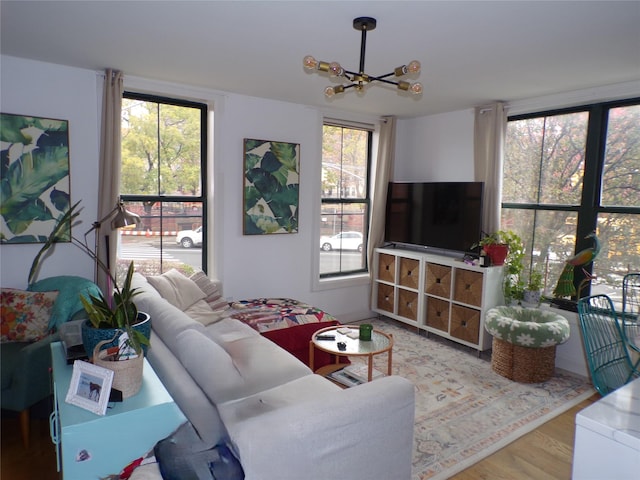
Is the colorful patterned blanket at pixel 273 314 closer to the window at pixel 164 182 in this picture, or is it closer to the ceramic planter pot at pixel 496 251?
the window at pixel 164 182

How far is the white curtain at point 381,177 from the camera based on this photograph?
16.6 ft

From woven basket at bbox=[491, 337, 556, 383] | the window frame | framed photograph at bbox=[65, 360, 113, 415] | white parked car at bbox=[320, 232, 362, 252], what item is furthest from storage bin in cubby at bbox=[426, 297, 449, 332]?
framed photograph at bbox=[65, 360, 113, 415]

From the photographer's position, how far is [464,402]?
3.24 metres

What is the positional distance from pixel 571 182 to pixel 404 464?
10.2 feet

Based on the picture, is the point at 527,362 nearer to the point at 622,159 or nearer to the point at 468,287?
the point at 468,287

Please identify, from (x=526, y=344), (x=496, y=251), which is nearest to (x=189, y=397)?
(x=526, y=344)

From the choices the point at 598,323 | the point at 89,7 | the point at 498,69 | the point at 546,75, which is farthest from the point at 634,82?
the point at 89,7

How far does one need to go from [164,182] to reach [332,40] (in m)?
2.08

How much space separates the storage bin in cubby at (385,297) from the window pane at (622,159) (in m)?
2.31

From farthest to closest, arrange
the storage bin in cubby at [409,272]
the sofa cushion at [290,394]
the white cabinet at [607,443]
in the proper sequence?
1. the storage bin in cubby at [409,272]
2. the sofa cushion at [290,394]
3. the white cabinet at [607,443]

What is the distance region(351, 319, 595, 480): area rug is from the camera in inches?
103

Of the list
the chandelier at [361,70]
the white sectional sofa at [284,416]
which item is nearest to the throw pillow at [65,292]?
the white sectional sofa at [284,416]

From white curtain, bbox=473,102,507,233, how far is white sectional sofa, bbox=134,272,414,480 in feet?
8.89

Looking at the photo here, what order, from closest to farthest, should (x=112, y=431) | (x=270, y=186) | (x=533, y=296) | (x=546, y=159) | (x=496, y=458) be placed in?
(x=112, y=431) → (x=496, y=458) → (x=533, y=296) → (x=546, y=159) → (x=270, y=186)
